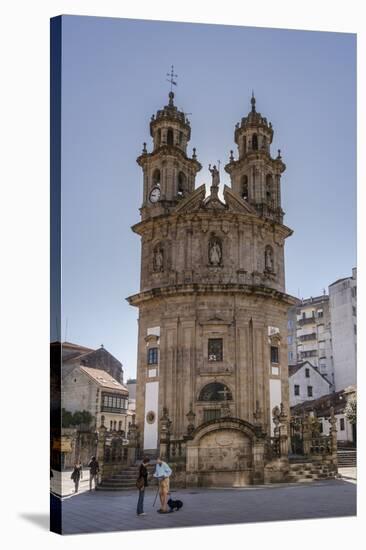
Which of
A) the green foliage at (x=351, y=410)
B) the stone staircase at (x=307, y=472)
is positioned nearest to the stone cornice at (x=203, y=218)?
the green foliage at (x=351, y=410)

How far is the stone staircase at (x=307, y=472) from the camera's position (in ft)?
72.6

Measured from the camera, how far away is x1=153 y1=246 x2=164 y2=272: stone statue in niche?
2756 centimetres

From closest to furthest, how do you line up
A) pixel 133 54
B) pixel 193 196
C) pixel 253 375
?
pixel 133 54
pixel 253 375
pixel 193 196

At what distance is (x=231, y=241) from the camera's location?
28062 millimetres

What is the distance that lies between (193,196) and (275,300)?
555 centimetres

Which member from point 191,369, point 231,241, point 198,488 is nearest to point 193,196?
→ point 231,241

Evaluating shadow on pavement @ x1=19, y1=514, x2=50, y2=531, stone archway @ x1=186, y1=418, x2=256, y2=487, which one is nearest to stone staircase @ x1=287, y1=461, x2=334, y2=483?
stone archway @ x1=186, y1=418, x2=256, y2=487

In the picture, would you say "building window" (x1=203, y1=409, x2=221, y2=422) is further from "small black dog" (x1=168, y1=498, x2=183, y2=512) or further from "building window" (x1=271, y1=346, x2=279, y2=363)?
"small black dog" (x1=168, y1=498, x2=183, y2=512)

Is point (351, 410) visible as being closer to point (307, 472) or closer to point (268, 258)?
point (307, 472)

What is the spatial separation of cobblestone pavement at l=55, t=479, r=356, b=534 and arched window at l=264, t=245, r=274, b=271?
35.6 ft

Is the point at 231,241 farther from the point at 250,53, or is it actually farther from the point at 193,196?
the point at 250,53

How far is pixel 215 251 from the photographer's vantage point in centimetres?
2783

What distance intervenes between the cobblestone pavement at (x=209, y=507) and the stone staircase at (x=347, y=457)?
724 mm

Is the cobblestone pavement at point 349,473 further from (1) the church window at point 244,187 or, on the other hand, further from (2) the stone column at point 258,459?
(1) the church window at point 244,187
